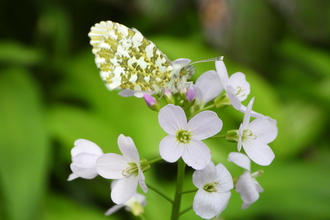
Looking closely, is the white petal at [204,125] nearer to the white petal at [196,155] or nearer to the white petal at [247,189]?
the white petal at [196,155]

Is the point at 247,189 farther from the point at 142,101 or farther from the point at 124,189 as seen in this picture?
the point at 142,101

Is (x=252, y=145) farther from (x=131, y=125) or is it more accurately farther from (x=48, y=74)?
(x=48, y=74)

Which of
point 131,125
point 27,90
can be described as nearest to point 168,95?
point 131,125

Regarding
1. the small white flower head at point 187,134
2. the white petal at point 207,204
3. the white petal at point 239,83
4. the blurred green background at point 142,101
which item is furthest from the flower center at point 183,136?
the blurred green background at point 142,101

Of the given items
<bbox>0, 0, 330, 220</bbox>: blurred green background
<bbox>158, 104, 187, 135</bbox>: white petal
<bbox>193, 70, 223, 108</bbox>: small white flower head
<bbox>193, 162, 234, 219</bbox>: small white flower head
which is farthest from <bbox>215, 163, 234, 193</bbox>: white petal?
<bbox>0, 0, 330, 220</bbox>: blurred green background

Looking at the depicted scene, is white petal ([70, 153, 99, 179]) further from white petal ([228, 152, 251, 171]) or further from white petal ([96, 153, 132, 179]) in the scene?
white petal ([228, 152, 251, 171])

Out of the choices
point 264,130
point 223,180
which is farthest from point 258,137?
point 223,180

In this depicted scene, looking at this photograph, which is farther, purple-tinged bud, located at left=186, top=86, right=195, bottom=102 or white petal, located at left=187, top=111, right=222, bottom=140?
purple-tinged bud, located at left=186, top=86, right=195, bottom=102
